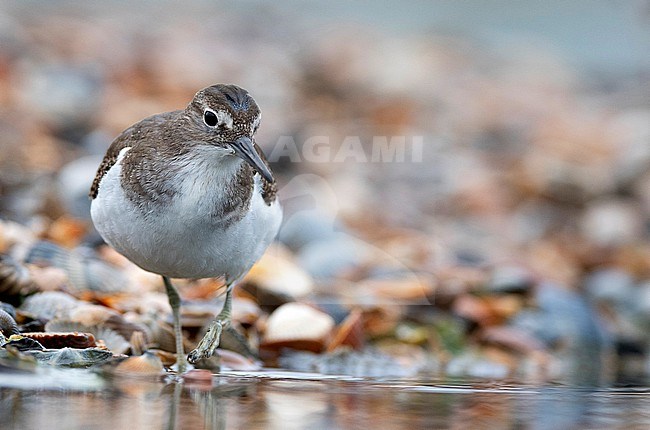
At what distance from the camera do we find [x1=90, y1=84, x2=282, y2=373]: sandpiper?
4.89 meters

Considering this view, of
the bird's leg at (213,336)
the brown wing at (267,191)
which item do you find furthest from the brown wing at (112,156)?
the bird's leg at (213,336)

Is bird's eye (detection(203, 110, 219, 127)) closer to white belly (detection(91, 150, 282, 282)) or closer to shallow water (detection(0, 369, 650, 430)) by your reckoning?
white belly (detection(91, 150, 282, 282))

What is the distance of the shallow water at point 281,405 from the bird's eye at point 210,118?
129cm

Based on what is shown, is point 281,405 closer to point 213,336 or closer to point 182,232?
point 182,232

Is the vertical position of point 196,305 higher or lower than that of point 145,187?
lower

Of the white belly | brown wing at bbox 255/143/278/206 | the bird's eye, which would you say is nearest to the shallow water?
the white belly

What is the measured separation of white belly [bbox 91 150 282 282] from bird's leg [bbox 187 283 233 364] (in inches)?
14.8

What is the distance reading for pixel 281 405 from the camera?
4184mm

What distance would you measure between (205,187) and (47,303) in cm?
132

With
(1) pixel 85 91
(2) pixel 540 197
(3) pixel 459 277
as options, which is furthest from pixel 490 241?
(1) pixel 85 91

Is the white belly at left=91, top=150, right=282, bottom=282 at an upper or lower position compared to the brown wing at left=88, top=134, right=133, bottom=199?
lower

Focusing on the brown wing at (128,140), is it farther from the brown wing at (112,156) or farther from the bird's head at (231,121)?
the bird's head at (231,121)

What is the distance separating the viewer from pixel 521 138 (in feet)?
48.7

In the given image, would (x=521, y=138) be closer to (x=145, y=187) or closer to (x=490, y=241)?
(x=490, y=241)
